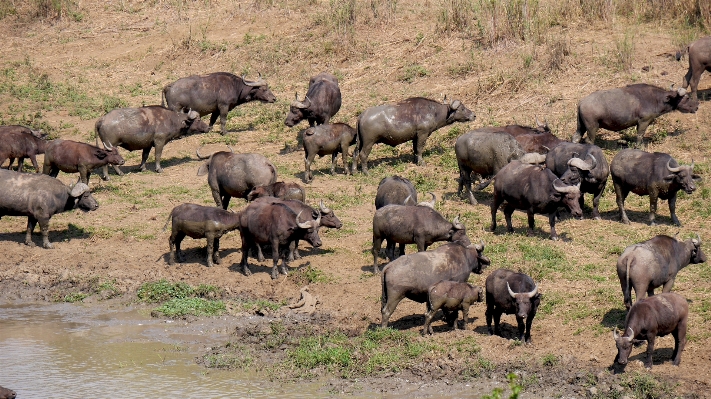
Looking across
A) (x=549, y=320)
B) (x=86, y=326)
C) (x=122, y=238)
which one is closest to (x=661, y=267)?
(x=549, y=320)

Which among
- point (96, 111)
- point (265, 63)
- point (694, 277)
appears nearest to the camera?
point (694, 277)

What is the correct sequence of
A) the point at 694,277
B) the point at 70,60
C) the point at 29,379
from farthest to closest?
Result: the point at 70,60
the point at 694,277
the point at 29,379

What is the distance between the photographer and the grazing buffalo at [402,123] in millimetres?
19188

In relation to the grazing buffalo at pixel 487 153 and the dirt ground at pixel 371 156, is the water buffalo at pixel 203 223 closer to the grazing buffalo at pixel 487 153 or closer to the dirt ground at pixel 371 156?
the dirt ground at pixel 371 156

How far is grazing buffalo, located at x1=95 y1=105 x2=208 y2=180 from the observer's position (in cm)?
1972

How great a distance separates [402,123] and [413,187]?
3665 mm

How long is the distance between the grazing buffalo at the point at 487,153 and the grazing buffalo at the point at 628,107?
2109 millimetres

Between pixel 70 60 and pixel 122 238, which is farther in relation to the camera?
pixel 70 60

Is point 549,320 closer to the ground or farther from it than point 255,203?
closer to the ground

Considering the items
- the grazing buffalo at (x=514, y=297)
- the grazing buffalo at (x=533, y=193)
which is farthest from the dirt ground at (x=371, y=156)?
the grazing buffalo at (x=533, y=193)

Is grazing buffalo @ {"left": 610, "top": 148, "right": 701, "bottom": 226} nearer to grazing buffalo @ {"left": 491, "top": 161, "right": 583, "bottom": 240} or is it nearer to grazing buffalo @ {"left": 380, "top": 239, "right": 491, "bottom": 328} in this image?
grazing buffalo @ {"left": 491, "top": 161, "right": 583, "bottom": 240}

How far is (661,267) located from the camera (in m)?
12.2

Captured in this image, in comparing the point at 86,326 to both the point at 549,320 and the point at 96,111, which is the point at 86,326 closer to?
the point at 549,320

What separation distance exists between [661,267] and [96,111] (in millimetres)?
15602
